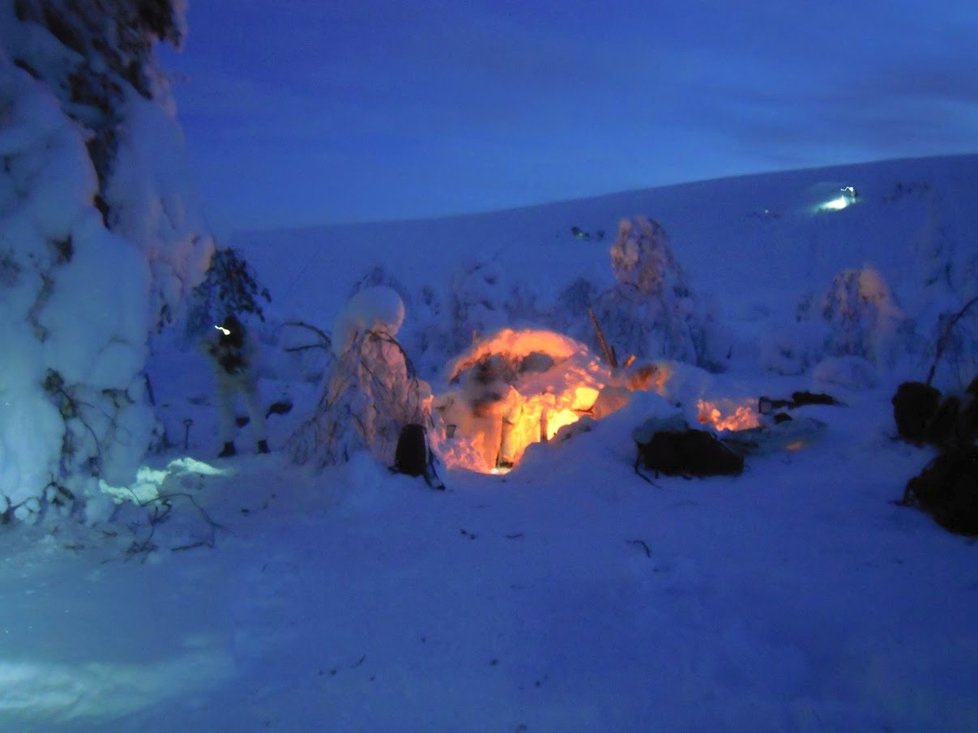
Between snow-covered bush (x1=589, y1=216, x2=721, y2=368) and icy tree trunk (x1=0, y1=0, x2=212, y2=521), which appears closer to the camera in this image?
icy tree trunk (x1=0, y1=0, x2=212, y2=521)

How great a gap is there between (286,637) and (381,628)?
468mm

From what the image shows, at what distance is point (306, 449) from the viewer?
22.8 feet

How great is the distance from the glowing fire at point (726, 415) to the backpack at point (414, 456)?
5338 mm

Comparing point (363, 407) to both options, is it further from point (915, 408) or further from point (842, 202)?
point (842, 202)

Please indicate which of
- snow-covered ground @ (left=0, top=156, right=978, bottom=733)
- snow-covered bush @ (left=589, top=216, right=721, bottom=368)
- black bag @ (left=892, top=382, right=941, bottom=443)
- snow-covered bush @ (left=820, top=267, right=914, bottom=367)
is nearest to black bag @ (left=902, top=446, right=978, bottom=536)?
snow-covered ground @ (left=0, top=156, right=978, bottom=733)

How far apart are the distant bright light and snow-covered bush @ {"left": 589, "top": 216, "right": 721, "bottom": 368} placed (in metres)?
29.1

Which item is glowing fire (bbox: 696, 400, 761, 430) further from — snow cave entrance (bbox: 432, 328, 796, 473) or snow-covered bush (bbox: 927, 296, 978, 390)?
snow-covered bush (bbox: 927, 296, 978, 390)

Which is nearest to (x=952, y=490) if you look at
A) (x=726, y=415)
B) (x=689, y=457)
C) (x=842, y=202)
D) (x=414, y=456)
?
(x=689, y=457)

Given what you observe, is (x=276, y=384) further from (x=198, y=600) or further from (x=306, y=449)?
(x=198, y=600)

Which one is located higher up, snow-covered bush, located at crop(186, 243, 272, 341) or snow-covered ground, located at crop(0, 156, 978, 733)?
snow-covered bush, located at crop(186, 243, 272, 341)

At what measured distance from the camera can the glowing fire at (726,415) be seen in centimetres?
1030

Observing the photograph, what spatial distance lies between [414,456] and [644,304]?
39.5 feet

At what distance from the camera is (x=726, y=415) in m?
10.5

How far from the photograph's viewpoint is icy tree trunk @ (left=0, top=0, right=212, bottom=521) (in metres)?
4.30
